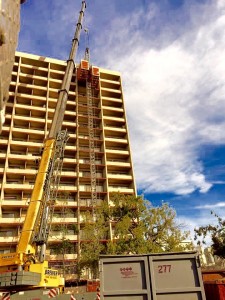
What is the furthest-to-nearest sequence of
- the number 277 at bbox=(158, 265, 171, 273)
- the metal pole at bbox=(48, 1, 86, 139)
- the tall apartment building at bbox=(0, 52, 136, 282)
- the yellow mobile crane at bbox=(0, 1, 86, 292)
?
the tall apartment building at bbox=(0, 52, 136, 282) → the metal pole at bbox=(48, 1, 86, 139) → the yellow mobile crane at bbox=(0, 1, 86, 292) → the number 277 at bbox=(158, 265, 171, 273)

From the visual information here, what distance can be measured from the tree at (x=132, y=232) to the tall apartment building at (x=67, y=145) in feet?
22.2

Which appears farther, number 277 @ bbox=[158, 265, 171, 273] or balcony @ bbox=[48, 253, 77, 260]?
balcony @ bbox=[48, 253, 77, 260]

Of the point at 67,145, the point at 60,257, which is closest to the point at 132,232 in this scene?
the point at 60,257

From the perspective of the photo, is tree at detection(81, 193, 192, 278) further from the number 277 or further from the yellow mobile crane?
the number 277

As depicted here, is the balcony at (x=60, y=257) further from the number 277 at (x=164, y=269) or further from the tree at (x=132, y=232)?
the number 277 at (x=164, y=269)

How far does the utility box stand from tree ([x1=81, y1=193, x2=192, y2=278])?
78.3 ft

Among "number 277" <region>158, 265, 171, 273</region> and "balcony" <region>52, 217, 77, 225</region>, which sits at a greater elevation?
"balcony" <region>52, 217, 77, 225</region>

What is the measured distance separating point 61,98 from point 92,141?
25.9 meters

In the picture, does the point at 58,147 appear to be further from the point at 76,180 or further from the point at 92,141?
the point at 92,141

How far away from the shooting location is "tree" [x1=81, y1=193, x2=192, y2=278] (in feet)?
105

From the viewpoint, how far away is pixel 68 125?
5103cm

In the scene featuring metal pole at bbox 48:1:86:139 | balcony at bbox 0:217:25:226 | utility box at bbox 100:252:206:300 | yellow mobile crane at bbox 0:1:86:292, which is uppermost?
metal pole at bbox 48:1:86:139

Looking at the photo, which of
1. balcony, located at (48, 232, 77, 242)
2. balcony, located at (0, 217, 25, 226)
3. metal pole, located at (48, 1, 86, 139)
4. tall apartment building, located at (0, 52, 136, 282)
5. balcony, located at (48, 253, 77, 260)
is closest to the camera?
metal pole, located at (48, 1, 86, 139)

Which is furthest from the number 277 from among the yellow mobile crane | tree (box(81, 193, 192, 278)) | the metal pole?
tree (box(81, 193, 192, 278))
